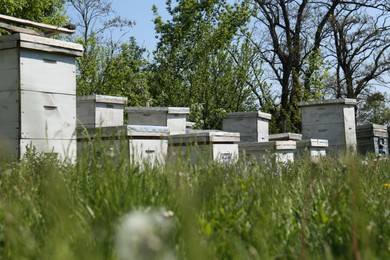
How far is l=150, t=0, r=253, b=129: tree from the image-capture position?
58.3 ft

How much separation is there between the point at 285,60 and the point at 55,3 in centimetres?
1246

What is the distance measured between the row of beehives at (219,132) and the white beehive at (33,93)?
532 millimetres

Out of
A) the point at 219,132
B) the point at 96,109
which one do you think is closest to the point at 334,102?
the point at 96,109

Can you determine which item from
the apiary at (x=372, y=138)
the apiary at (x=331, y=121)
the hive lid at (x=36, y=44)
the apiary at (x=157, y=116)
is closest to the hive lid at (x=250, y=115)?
the apiary at (x=331, y=121)

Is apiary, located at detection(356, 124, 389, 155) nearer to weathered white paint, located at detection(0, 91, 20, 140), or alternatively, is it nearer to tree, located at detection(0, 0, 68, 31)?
tree, located at detection(0, 0, 68, 31)

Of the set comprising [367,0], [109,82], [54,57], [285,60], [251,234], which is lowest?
[251,234]

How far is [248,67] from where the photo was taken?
1925cm

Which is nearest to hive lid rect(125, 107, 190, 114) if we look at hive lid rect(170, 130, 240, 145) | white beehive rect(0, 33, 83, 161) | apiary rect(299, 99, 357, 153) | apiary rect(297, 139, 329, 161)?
apiary rect(297, 139, 329, 161)

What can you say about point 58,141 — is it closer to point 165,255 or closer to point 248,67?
point 165,255

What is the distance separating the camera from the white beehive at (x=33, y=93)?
18.5 ft

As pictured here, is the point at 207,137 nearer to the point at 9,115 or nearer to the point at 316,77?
the point at 9,115

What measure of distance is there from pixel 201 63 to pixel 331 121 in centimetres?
567

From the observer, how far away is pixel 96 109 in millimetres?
10273

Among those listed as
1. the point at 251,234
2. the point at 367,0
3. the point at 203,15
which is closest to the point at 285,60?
the point at 367,0
